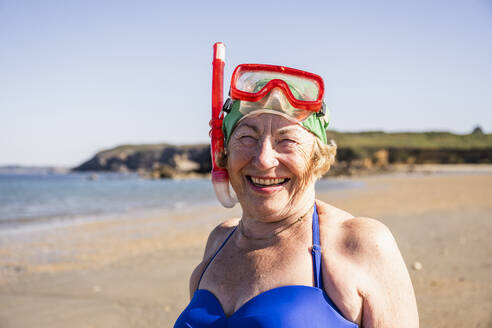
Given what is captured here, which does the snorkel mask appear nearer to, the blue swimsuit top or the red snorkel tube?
the red snorkel tube

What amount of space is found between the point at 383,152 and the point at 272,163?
85.7 meters

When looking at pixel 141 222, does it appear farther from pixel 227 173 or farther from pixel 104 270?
pixel 227 173

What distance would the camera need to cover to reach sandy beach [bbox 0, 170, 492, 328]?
5020 millimetres

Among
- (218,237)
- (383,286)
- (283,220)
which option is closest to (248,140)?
(283,220)

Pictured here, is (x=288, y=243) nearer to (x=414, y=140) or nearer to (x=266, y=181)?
(x=266, y=181)

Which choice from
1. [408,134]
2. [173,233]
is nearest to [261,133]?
[173,233]

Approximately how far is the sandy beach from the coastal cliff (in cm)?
4559

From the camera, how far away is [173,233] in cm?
1155

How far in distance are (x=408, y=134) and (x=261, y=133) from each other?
116701mm

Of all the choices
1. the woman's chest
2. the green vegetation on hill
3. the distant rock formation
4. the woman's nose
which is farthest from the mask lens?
the distant rock formation

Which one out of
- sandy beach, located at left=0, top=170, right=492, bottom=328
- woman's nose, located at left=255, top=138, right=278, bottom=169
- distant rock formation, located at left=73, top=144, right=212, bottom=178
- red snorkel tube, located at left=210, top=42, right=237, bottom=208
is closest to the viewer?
woman's nose, located at left=255, top=138, right=278, bottom=169

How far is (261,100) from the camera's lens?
2.06 metres

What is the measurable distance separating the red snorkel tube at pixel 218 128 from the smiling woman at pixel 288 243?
49 millimetres

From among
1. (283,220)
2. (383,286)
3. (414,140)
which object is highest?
(283,220)
